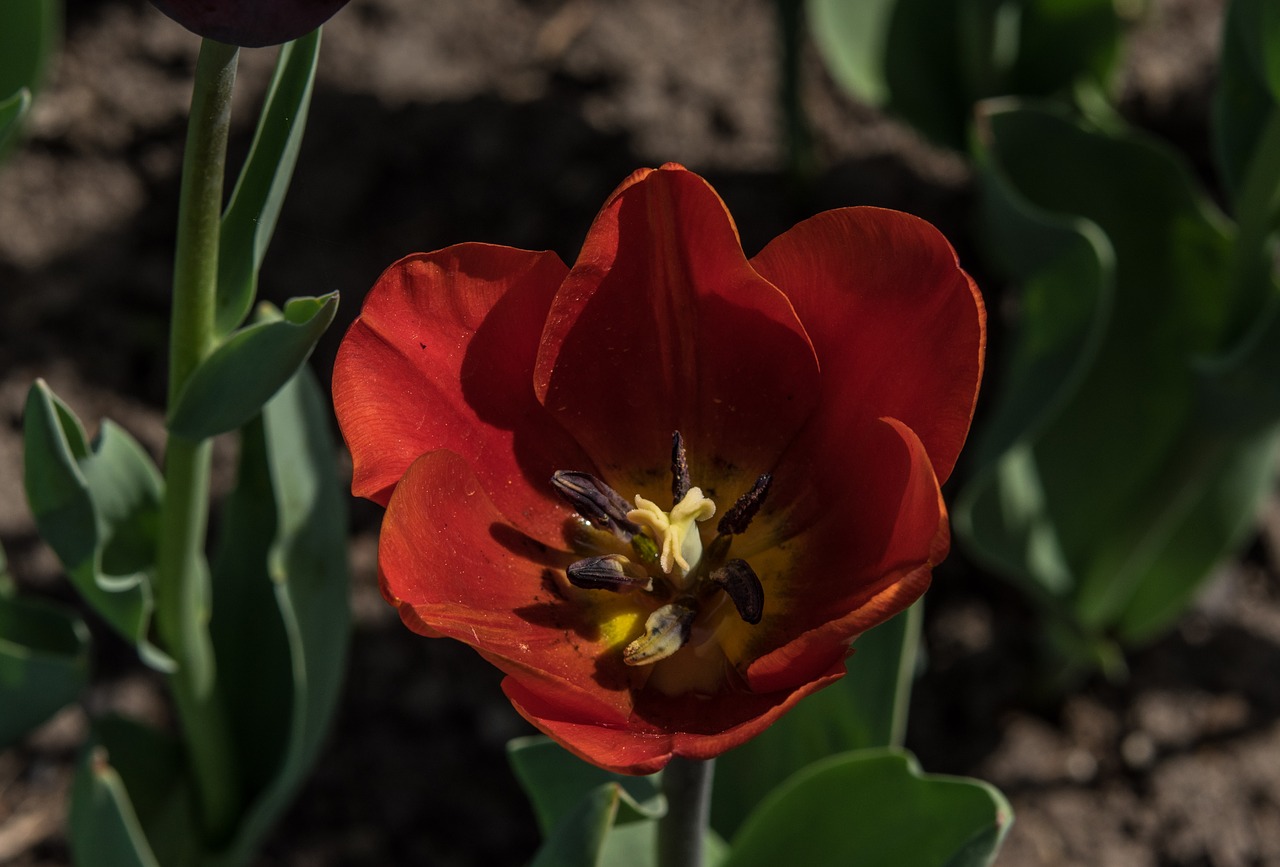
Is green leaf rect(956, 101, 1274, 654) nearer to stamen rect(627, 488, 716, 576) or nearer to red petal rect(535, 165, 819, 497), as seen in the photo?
red petal rect(535, 165, 819, 497)

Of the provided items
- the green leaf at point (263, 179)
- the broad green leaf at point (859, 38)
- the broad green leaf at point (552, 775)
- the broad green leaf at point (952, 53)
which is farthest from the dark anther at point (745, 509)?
the broad green leaf at point (859, 38)

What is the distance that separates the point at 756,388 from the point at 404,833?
1151 mm

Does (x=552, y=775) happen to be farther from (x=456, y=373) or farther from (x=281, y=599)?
(x=456, y=373)

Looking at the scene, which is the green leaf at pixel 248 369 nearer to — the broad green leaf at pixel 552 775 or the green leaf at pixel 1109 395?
the broad green leaf at pixel 552 775

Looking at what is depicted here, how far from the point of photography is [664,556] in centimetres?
103

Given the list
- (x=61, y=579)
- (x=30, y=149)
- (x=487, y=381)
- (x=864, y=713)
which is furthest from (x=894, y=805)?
(x=30, y=149)

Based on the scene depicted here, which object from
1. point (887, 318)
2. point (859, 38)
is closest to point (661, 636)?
point (887, 318)

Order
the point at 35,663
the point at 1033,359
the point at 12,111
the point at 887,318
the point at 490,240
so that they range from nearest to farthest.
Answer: the point at 887,318, the point at 12,111, the point at 35,663, the point at 1033,359, the point at 490,240

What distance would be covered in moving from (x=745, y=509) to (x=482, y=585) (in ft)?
0.67

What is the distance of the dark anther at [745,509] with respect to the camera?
3.56 ft

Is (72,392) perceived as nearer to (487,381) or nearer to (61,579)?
(61,579)

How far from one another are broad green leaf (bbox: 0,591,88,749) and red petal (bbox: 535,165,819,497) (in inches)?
23.8

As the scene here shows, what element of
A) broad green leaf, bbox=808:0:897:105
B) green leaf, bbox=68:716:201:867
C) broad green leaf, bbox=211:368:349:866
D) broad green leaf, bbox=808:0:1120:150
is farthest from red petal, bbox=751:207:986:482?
broad green leaf, bbox=808:0:897:105

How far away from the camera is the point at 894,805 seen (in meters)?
1.28
